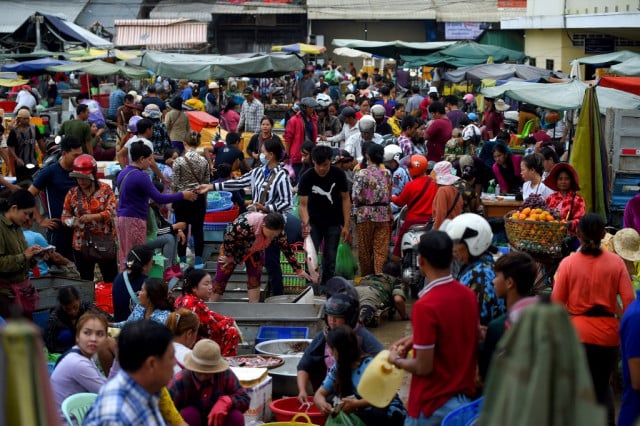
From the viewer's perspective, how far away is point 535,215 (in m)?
8.38

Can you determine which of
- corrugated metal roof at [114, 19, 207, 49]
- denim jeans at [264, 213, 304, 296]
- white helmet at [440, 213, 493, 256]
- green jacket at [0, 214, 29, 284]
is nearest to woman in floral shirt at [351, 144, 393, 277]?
denim jeans at [264, 213, 304, 296]

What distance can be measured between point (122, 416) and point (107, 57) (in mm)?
25568

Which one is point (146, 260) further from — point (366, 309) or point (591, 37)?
point (591, 37)

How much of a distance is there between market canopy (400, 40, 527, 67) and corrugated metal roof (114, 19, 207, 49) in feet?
64.9

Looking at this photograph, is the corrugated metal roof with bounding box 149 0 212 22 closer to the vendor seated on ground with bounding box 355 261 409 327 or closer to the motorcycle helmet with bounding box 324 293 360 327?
the vendor seated on ground with bounding box 355 261 409 327

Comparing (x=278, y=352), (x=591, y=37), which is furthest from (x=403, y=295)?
(x=591, y=37)

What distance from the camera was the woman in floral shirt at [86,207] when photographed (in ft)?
31.5

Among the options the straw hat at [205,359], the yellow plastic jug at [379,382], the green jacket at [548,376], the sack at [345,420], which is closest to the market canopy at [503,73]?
the sack at [345,420]

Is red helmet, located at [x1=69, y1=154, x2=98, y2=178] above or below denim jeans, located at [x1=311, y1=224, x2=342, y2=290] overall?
above

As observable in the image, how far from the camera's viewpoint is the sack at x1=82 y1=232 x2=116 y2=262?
9.71 metres

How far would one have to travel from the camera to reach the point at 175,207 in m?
11.0

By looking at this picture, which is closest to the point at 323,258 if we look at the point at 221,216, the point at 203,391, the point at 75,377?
the point at 221,216

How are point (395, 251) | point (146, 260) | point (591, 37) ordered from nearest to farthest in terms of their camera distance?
point (146, 260) → point (395, 251) → point (591, 37)

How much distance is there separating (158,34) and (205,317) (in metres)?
38.0
